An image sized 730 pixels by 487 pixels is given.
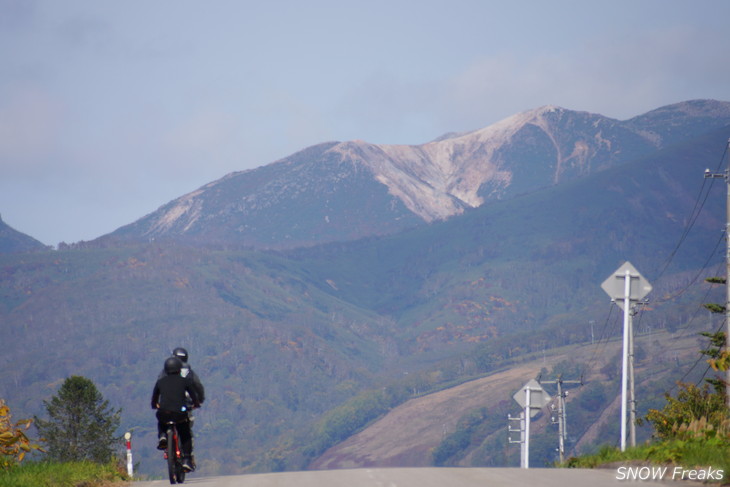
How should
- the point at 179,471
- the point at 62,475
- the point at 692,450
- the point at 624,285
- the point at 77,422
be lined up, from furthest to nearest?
the point at 77,422 < the point at 624,285 < the point at 62,475 < the point at 179,471 < the point at 692,450

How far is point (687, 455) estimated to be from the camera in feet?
59.5

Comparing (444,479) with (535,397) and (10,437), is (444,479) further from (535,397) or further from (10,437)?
(535,397)

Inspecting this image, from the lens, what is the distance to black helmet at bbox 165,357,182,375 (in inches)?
729

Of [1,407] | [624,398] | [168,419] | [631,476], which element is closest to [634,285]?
[624,398]

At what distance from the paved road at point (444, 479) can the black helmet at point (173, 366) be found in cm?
237

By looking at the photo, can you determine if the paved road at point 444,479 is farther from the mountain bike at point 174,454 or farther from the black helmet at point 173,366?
the black helmet at point 173,366

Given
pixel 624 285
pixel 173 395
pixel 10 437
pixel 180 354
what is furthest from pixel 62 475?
pixel 624 285

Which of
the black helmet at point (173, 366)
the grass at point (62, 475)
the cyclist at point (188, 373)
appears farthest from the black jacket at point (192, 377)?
the grass at point (62, 475)

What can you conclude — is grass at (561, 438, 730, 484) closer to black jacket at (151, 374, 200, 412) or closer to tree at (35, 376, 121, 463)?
black jacket at (151, 374, 200, 412)

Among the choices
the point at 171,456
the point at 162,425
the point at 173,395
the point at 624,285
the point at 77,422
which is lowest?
the point at 77,422

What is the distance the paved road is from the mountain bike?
43 centimetres

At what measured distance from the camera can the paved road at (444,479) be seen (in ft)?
A: 58.4

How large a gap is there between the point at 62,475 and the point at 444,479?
7025mm

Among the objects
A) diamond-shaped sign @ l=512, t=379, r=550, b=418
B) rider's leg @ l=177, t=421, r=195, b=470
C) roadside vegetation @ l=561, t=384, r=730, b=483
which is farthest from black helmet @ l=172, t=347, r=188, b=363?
diamond-shaped sign @ l=512, t=379, r=550, b=418
